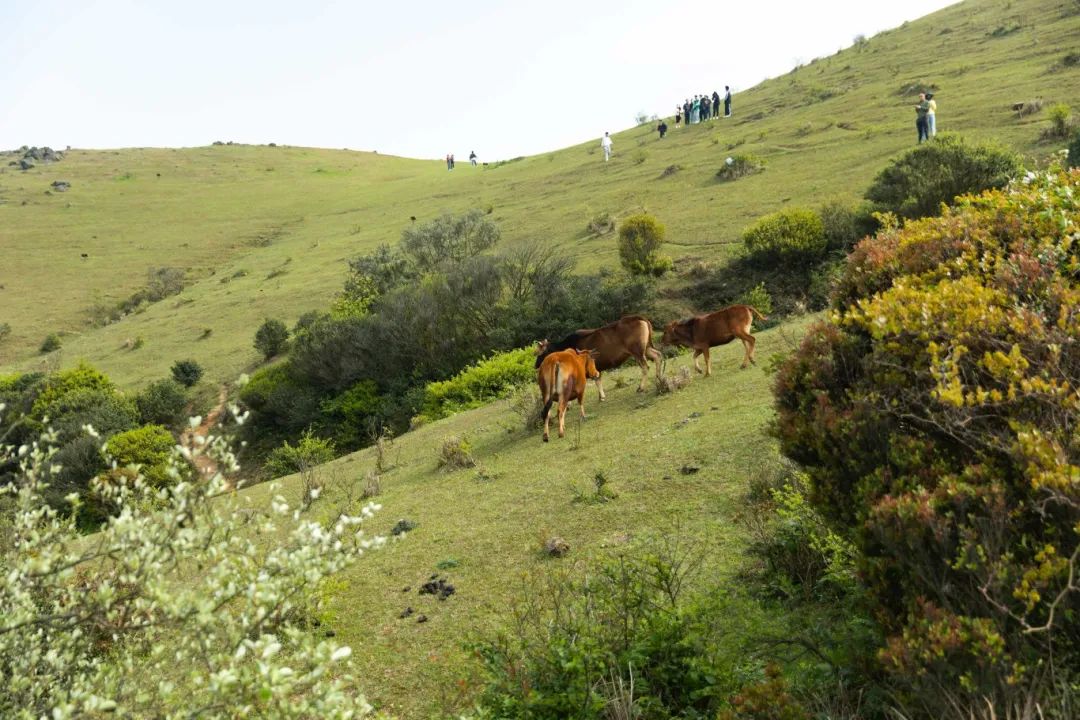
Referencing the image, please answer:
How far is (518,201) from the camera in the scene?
4972 cm

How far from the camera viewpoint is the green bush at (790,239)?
21.5m

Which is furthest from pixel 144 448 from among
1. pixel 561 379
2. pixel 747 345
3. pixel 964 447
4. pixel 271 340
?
pixel 964 447

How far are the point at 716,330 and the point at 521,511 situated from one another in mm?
5777

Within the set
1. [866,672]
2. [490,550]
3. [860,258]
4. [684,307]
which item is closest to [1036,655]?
[866,672]

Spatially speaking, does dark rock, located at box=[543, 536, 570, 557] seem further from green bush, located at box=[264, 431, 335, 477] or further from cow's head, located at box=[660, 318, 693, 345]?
green bush, located at box=[264, 431, 335, 477]

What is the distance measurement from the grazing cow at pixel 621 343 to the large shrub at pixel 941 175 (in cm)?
1058

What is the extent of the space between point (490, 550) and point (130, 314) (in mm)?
47556

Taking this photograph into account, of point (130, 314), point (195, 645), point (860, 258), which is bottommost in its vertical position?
point (130, 314)

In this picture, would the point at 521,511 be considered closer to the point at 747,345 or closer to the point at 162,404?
the point at 747,345

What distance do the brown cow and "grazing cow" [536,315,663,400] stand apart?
47 cm

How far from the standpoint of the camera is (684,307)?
21.9 meters

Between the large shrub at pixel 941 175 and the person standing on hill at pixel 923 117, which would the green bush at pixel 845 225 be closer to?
the large shrub at pixel 941 175

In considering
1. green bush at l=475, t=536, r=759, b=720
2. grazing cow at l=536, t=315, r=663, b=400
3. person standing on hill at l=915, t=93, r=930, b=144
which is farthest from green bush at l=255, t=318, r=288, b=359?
green bush at l=475, t=536, r=759, b=720

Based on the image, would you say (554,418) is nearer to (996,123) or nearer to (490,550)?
(490,550)
